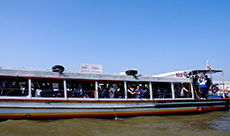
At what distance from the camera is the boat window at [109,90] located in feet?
34.4

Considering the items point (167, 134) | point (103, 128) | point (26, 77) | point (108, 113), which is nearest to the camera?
point (167, 134)

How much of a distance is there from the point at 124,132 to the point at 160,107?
174 inches

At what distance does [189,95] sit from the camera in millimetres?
12953

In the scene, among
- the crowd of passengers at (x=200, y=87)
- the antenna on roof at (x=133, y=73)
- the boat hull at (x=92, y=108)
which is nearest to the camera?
the boat hull at (x=92, y=108)

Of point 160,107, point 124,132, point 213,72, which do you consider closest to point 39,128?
point 124,132

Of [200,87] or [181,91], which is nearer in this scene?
[181,91]

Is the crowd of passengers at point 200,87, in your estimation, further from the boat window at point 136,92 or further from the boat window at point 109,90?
the boat window at point 109,90

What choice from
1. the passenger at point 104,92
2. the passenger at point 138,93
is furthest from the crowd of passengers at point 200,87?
the passenger at point 104,92

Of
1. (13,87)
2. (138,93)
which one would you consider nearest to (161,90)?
(138,93)

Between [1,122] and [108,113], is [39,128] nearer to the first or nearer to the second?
[1,122]

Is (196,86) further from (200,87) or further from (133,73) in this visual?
(133,73)

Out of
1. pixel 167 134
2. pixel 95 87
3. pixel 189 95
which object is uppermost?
pixel 95 87

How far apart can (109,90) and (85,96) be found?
1360mm

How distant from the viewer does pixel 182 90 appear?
1244 centimetres
